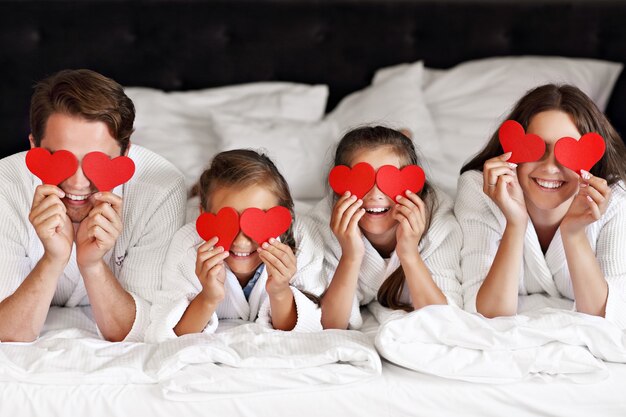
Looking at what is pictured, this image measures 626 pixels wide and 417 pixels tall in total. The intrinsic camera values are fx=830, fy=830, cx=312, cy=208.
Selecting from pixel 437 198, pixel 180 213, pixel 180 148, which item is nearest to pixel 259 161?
pixel 180 213

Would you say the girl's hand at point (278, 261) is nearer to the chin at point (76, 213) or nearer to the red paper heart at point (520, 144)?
the chin at point (76, 213)

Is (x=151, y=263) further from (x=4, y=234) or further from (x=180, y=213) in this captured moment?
(x=4, y=234)

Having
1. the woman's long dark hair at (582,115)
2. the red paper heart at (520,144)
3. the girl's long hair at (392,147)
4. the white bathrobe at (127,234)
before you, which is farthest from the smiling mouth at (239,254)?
the woman's long dark hair at (582,115)

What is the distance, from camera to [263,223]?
1.67 meters

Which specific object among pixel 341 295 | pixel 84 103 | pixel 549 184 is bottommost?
pixel 341 295

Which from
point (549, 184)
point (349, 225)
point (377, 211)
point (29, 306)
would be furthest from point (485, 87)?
point (29, 306)

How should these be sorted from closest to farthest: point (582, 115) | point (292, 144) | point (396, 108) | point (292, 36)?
point (582, 115)
point (292, 144)
point (396, 108)
point (292, 36)

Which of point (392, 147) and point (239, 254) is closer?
point (239, 254)

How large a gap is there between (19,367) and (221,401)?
0.38m

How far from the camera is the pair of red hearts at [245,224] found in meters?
1.66

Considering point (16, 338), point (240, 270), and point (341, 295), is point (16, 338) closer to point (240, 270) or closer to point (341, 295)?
point (240, 270)

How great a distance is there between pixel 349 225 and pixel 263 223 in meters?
0.19

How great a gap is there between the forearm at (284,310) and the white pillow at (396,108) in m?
1.03

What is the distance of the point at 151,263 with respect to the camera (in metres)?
1.86
